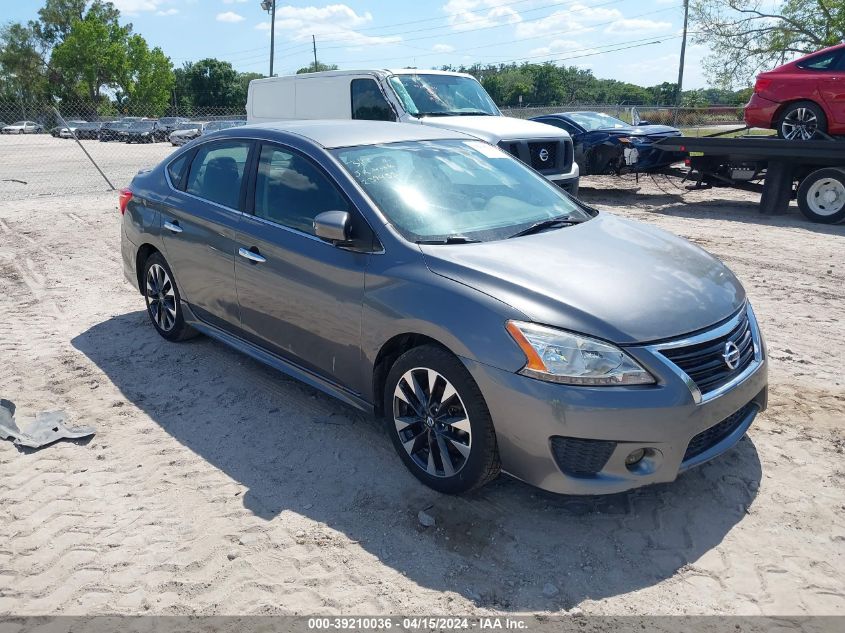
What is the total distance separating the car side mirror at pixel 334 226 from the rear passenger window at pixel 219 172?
1128 mm

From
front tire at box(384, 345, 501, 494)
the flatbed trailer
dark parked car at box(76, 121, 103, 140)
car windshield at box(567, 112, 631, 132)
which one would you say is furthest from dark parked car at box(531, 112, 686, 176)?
dark parked car at box(76, 121, 103, 140)

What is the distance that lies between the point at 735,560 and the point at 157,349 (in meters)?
4.33

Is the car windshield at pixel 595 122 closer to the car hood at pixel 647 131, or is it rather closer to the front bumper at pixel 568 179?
the car hood at pixel 647 131

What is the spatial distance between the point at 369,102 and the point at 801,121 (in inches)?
271

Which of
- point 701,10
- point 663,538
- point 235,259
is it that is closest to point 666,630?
point 663,538

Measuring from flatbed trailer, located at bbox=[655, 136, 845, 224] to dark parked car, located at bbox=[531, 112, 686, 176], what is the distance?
20.9 inches

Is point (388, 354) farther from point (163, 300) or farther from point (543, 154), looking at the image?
point (543, 154)

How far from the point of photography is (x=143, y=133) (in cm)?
4097

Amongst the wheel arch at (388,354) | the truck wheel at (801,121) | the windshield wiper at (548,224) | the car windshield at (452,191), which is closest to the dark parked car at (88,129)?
the truck wheel at (801,121)

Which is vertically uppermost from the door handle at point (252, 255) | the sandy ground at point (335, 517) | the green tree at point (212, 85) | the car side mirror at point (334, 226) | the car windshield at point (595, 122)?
the green tree at point (212, 85)

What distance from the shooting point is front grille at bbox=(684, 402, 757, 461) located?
→ 3150 mm

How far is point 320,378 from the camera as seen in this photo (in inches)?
160

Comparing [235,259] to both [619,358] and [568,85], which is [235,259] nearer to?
[619,358]

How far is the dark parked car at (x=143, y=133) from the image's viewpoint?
4009cm
